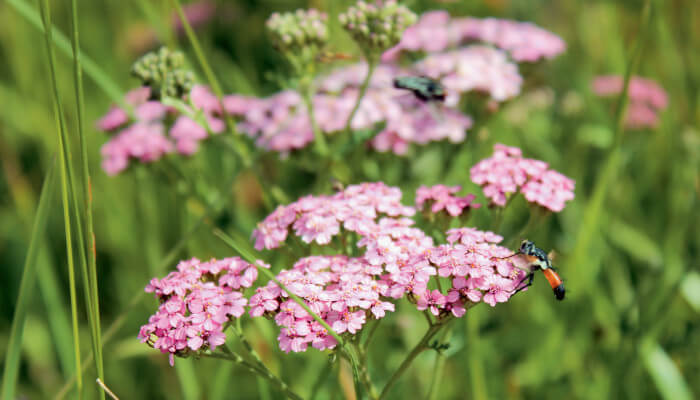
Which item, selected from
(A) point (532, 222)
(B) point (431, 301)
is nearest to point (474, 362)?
Answer: (A) point (532, 222)

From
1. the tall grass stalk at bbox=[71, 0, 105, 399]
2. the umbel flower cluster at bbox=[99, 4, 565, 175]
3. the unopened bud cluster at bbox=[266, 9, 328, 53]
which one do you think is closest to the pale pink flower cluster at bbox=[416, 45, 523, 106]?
the umbel flower cluster at bbox=[99, 4, 565, 175]

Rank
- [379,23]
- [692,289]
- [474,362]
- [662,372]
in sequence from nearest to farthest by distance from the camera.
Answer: [379,23] → [474,362] → [662,372] → [692,289]

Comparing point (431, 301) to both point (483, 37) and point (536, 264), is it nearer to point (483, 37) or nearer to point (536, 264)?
point (536, 264)

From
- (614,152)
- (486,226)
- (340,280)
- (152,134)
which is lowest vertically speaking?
(486,226)

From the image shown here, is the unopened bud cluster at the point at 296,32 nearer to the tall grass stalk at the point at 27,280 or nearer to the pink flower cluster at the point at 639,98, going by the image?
the tall grass stalk at the point at 27,280

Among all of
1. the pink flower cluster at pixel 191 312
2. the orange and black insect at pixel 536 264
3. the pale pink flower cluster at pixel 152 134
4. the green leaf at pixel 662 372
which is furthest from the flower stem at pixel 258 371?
the green leaf at pixel 662 372

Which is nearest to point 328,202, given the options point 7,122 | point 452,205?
point 452,205

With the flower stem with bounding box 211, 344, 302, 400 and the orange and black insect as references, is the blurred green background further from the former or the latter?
the orange and black insect
